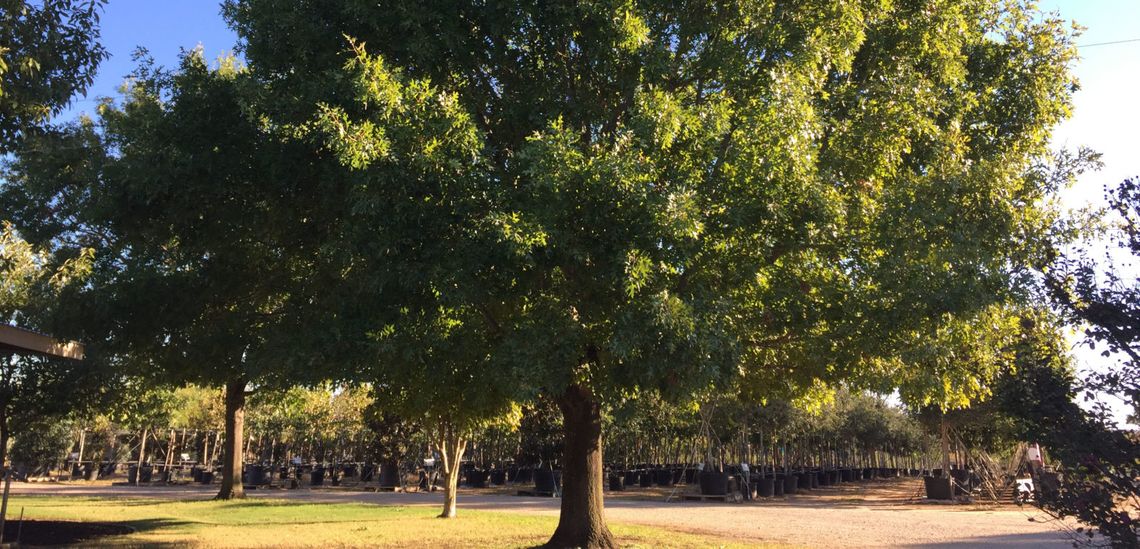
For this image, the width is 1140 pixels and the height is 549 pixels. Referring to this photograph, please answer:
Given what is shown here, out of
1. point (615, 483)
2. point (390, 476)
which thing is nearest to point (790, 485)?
point (615, 483)

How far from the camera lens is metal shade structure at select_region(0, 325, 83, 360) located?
9859mm

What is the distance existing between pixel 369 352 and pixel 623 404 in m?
3.12

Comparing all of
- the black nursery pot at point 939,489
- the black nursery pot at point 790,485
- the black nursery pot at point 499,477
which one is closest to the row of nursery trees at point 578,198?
the black nursery pot at point 939,489

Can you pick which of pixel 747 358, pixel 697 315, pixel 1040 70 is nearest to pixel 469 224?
pixel 697 315

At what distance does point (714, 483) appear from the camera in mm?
25266

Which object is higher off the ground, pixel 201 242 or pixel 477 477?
pixel 201 242

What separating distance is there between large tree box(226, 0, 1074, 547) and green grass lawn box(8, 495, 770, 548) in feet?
16.4

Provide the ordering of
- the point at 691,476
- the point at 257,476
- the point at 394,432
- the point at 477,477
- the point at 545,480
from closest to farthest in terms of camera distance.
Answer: the point at 545,480 < the point at 394,432 < the point at 257,476 < the point at 477,477 < the point at 691,476

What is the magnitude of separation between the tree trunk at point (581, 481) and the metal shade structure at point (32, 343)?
24.8 feet

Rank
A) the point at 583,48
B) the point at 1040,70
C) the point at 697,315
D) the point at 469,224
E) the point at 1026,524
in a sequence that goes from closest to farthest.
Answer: the point at 697,315
the point at 469,224
the point at 583,48
the point at 1040,70
the point at 1026,524

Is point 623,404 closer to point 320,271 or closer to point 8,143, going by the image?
point 320,271

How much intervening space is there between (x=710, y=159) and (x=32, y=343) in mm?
9890

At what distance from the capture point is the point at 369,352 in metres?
8.40

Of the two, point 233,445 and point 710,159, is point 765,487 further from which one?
point 710,159
